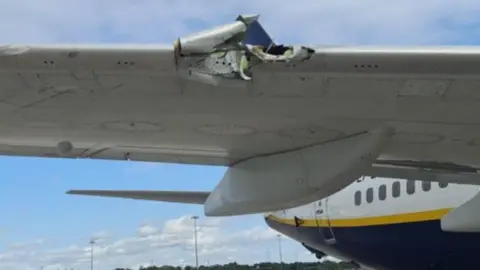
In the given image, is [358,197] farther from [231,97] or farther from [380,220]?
[231,97]

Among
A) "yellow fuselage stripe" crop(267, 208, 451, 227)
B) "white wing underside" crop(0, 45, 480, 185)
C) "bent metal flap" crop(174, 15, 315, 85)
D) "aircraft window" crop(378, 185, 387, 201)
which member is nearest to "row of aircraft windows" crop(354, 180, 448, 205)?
"aircraft window" crop(378, 185, 387, 201)

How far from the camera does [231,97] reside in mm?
4617

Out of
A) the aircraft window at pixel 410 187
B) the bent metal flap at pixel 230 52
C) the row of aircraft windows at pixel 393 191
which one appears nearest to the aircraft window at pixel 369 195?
the row of aircraft windows at pixel 393 191

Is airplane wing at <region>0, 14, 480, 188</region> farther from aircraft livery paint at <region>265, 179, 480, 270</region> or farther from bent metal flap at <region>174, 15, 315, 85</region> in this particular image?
aircraft livery paint at <region>265, 179, 480, 270</region>

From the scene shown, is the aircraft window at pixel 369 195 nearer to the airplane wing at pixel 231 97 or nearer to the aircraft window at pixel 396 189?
the aircraft window at pixel 396 189

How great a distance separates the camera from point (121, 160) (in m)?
6.72

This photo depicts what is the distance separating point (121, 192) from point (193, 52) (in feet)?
36.7

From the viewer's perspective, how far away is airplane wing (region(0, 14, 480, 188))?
12.7 ft

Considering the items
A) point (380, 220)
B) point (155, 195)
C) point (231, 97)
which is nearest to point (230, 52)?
point (231, 97)

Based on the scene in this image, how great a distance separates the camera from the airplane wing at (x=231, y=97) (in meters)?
3.87

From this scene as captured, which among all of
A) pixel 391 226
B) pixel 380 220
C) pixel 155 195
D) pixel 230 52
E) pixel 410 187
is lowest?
pixel 230 52

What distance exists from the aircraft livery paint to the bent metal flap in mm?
8977

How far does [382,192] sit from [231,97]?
10.6 meters

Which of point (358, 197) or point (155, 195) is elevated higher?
point (155, 195)
